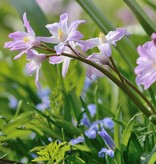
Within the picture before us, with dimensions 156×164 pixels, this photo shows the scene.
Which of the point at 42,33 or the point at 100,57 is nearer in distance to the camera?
the point at 100,57

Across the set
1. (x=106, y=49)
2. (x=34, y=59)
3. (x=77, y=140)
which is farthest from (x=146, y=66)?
(x=77, y=140)

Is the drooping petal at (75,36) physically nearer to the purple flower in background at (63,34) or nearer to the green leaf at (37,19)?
the purple flower in background at (63,34)

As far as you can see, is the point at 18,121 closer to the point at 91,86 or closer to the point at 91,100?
the point at 91,100

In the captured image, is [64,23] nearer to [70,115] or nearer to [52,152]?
[52,152]

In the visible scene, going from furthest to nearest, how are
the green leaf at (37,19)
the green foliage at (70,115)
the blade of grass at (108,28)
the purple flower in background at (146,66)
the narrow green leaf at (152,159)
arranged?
1. the green leaf at (37,19)
2. the blade of grass at (108,28)
3. the green foliage at (70,115)
4. the narrow green leaf at (152,159)
5. the purple flower in background at (146,66)

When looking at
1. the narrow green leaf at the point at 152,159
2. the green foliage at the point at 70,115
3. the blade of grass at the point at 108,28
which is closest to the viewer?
the narrow green leaf at the point at 152,159

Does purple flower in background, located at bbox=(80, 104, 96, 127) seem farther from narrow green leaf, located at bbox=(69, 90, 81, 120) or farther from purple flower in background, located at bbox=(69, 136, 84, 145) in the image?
purple flower in background, located at bbox=(69, 136, 84, 145)

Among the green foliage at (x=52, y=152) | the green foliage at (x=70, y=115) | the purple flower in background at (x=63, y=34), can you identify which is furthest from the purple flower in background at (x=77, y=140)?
the purple flower in background at (x=63, y=34)

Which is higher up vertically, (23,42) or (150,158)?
(23,42)

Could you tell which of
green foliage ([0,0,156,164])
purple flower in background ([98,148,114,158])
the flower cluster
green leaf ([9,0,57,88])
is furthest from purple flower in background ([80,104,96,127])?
the flower cluster

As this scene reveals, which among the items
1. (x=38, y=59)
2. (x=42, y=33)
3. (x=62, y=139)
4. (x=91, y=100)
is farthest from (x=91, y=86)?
(x=38, y=59)

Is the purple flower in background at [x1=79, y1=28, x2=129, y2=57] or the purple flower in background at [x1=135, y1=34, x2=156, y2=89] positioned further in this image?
the purple flower in background at [x1=79, y1=28, x2=129, y2=57]
